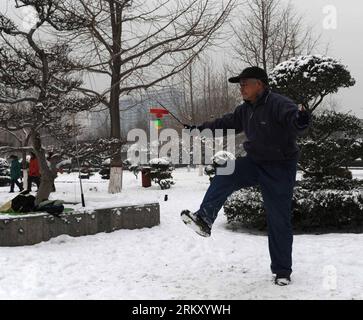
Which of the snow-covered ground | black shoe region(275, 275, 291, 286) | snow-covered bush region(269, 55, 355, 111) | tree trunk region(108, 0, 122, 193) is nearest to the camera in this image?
the snow-covered ground

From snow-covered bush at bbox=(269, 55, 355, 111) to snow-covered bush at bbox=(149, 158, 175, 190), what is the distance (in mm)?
9250

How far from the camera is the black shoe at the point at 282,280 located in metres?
4.31

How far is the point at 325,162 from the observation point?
9305mm

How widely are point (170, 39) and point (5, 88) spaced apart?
6868mm

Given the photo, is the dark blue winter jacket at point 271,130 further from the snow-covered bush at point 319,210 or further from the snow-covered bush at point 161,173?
the snow-covered bush at point 161,173

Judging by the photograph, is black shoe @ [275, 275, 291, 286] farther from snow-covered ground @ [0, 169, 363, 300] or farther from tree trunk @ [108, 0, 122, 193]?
tree trunk @ [108, 0, 122, 193]

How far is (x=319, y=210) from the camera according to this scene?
7.93 m

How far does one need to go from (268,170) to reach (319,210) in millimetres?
3814

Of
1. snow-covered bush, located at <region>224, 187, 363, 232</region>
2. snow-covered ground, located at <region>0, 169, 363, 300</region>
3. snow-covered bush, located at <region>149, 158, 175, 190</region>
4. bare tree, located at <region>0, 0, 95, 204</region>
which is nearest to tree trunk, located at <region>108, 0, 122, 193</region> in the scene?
snow-covered bush, located at <region>149, 158, 175, 190</region>

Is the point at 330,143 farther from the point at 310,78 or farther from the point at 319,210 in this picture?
the point at 319,210

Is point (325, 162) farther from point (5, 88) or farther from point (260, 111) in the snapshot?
point (5, 88)

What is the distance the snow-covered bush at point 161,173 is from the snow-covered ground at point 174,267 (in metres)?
→ 10.4

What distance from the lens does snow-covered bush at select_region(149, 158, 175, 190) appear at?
18188 mm

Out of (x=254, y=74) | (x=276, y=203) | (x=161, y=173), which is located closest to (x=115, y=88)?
(x=161, y=173)
